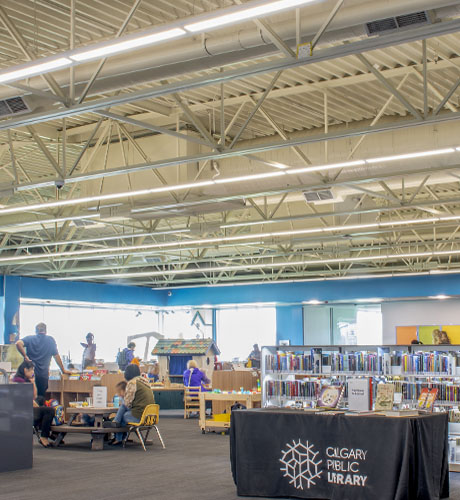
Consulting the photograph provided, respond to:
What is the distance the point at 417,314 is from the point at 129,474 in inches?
670

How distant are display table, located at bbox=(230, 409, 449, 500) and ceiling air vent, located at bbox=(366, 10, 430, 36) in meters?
3.59

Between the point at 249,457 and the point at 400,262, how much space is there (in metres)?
18.6

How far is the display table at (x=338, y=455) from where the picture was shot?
7.13m

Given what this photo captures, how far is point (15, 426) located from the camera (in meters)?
9.61

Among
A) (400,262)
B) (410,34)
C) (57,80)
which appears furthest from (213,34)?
(400,262)

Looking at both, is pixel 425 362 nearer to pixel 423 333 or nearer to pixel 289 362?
pixel 289 362

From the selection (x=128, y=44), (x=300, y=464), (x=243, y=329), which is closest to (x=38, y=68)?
(x=128, y=44)

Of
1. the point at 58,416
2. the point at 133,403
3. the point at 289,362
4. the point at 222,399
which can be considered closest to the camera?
the point at 289,362

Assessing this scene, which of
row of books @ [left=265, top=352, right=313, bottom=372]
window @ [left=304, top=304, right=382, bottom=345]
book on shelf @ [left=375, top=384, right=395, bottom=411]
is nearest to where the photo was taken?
book on shelf @ [left=375, top=384, right=395, bottom=411]

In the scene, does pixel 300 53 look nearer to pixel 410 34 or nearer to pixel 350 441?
pixel 410 34

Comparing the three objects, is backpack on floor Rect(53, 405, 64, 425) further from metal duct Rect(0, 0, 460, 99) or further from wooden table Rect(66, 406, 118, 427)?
metal duct Rect(0, 0, 460, 99)

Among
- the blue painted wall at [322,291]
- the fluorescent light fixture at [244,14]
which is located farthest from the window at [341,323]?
the fluorescent light fixture at [244,14]

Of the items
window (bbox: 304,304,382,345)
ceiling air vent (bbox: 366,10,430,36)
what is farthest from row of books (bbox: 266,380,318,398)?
window (bbox: 304,304,382,345)

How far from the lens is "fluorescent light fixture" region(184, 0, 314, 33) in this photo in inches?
198
